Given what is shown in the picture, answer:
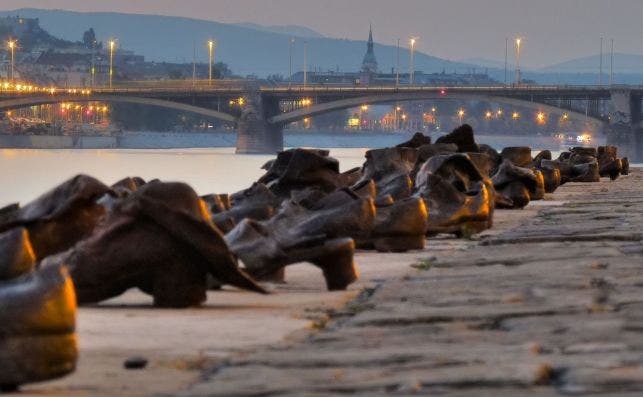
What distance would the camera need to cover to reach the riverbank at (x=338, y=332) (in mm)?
5090

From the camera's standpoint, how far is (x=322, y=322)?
7086mm

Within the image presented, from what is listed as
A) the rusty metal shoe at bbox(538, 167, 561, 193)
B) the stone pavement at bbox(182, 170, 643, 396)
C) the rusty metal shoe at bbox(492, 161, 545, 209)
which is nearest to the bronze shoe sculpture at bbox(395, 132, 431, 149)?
the rusty metal shoe at bbox(492, 161, 545, 209)

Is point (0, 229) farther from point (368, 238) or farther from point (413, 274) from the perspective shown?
point (368, 238)

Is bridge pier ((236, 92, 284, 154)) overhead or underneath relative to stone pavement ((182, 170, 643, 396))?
underneath

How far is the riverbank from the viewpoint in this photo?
200 inches

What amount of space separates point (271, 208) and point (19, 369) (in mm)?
8540

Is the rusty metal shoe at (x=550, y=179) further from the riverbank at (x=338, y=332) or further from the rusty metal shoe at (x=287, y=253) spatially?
the rusty metal shoe at (x=287, y=253)

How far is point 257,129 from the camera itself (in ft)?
451

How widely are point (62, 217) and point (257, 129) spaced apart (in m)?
129

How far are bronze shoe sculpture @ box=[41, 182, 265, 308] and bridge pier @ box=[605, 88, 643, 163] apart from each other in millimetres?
121915

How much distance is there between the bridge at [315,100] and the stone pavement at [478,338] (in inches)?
4598

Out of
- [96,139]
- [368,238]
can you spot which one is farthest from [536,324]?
[96,139]

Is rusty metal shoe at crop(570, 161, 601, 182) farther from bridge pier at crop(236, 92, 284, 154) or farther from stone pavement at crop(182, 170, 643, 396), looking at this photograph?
bridge pier at crop(236, 92, 284, 154)

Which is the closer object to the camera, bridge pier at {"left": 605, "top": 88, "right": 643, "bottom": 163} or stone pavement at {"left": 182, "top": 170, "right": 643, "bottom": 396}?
stone pavement at {"left": 182, "top": 170, "right": 643, "bottom": 396}
